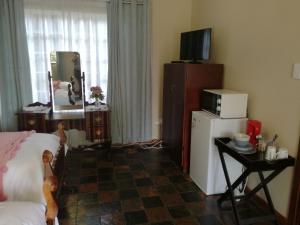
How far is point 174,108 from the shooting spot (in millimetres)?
3408

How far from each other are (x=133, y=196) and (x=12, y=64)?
8.18ft

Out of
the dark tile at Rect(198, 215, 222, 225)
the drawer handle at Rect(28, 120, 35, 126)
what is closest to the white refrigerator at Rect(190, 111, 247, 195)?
the dark tile at Rect(198, 215, 222, 225)

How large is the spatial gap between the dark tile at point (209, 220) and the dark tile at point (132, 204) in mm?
587

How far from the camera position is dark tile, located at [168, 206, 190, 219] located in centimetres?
239

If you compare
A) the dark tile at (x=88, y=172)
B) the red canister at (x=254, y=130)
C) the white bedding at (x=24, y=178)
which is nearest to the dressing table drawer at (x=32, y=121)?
the dark tile at (x=88, y=172)

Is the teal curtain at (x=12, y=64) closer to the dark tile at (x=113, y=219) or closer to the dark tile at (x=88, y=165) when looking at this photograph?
the dark tile at (x=88, y=165)

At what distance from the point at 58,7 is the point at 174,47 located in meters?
1.84

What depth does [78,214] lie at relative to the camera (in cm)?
238

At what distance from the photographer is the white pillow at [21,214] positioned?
4.16ft

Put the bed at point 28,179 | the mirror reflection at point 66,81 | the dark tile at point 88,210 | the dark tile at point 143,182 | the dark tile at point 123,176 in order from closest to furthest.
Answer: the bed at point 28,179 → the dark tile at point 88,210 → the dark tile at point 143,182 → the dark tile at point 123,176 → the mirror reflection at point 66,81

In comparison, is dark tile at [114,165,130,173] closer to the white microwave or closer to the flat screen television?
the white microwave

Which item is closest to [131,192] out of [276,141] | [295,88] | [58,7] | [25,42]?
[276,141]

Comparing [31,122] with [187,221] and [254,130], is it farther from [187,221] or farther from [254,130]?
[254,130]

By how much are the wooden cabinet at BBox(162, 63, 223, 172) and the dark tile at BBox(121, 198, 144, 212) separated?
0.89m
